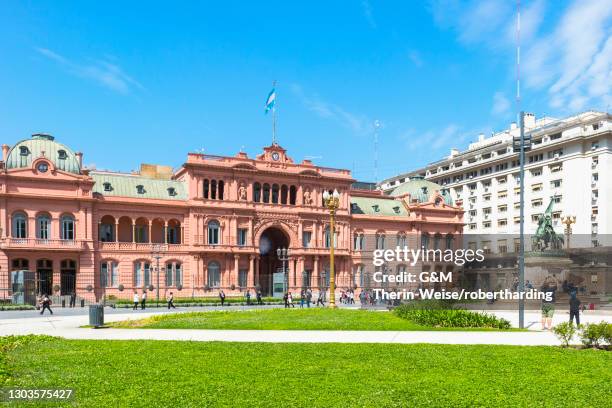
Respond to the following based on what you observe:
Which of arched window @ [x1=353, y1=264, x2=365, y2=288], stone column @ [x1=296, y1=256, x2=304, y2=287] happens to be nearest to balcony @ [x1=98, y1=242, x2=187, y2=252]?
stone column @ [x1=296, y1=256, x2=304, y2=287]

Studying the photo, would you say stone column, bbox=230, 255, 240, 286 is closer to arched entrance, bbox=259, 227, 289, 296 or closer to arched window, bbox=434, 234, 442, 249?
arched entrance, bbox=259, 227, 289, 296

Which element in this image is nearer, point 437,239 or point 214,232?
point 214,232

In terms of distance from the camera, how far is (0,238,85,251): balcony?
2050 inches

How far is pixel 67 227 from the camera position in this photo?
184 ft

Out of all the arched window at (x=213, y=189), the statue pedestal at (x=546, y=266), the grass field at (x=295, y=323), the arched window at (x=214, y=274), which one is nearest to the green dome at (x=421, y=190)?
the arched window at (x=213, y=189)

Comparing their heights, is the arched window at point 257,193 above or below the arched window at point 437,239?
above

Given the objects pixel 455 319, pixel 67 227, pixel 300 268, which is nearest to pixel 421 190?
pixel 300 268

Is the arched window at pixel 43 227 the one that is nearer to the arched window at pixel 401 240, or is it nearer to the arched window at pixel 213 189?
the arched window at pixel 213 189

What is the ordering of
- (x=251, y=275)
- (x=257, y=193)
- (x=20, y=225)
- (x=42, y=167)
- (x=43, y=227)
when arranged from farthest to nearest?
(x=257, y=193) < (x=251, y=275) < (x=42, y=167) < (x=43, y=227) < (x=20, y=225)

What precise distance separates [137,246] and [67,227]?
744 cm

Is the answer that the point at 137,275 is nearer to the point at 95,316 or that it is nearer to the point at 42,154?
the point at 42,154

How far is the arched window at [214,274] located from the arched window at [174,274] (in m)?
3.22

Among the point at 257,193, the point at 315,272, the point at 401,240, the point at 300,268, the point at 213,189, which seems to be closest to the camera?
the point at 213,189

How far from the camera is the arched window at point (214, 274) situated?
61812 mm
